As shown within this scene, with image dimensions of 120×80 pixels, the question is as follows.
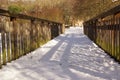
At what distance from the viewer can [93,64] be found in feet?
22.8

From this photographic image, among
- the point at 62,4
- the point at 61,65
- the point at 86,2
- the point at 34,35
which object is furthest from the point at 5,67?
the point at 62,4

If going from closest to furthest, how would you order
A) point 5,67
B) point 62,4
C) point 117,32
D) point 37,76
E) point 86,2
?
point 37,76 → point 5,67 → point 117,32 → point 86,2 → point 62,4

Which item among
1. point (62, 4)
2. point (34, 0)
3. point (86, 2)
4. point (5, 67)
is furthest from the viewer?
point (34, 0)

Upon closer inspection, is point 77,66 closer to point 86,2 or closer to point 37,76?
point 37,76

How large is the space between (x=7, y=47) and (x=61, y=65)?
58.4 inches

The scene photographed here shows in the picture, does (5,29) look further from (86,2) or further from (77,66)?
(86,2)

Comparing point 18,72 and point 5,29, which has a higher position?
point 5,29

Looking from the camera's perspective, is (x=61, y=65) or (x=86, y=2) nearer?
(x=61, y=65)

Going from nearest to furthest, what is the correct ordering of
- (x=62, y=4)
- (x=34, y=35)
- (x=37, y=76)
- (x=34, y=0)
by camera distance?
1. (x=37, y=76)
2. (x=34, y=35)
3. (x=62, y=4)
4. (x=34, y=0)

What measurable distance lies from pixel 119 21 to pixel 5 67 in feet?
10.1

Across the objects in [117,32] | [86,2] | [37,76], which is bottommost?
[37,76]

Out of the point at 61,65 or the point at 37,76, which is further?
the point at 61,65

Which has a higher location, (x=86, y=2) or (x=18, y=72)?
(x=86, y=2)

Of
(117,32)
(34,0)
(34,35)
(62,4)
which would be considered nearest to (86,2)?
(34,35)
